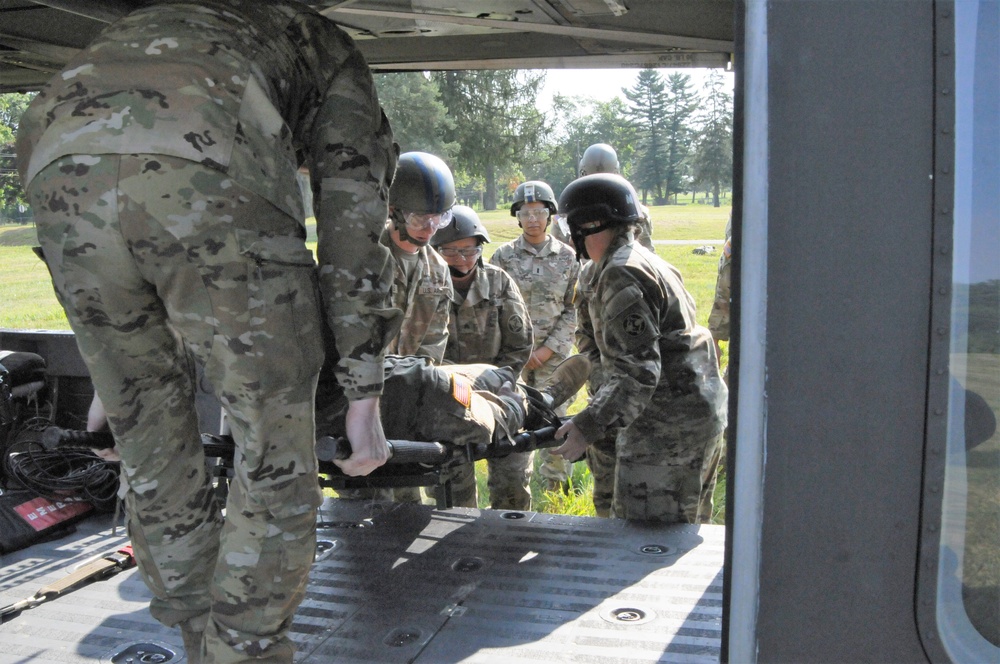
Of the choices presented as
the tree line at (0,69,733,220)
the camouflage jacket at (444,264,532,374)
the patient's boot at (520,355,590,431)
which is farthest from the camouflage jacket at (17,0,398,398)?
the tree line at (0,69,733,220)

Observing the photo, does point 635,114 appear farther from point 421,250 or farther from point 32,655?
point 32,655

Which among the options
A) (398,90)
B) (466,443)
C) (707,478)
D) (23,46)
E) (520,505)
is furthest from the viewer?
(398,90)

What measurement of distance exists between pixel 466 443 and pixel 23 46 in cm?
211

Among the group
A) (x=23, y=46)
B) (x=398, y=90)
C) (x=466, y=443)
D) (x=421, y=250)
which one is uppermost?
(x=398, y=90)

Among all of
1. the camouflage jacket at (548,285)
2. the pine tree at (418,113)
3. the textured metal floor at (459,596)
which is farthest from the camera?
the pine tree at (418,113)

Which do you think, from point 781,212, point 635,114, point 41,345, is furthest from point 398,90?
point 781,212

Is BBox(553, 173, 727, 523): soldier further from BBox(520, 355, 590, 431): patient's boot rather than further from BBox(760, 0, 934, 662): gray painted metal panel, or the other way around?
BBox(760, 0, 934, 662): gray painted metal panel

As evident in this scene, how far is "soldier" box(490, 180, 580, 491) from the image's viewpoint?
19.5ft

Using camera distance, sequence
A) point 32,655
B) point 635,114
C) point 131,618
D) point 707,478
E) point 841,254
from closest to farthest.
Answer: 1. point 841,254
2. point 32,655
3. point 131,618
4. point 707,478
5. point 635,114

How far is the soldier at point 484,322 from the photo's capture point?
15.0 ft

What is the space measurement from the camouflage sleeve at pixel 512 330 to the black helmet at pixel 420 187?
3.49ft

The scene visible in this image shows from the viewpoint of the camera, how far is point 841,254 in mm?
1331

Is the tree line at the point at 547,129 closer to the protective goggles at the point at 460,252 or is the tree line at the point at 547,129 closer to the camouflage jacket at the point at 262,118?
the protective goggles at the point at 460,252

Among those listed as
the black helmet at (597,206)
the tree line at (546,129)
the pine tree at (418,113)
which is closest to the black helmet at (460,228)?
the black helmet at (597,206)
